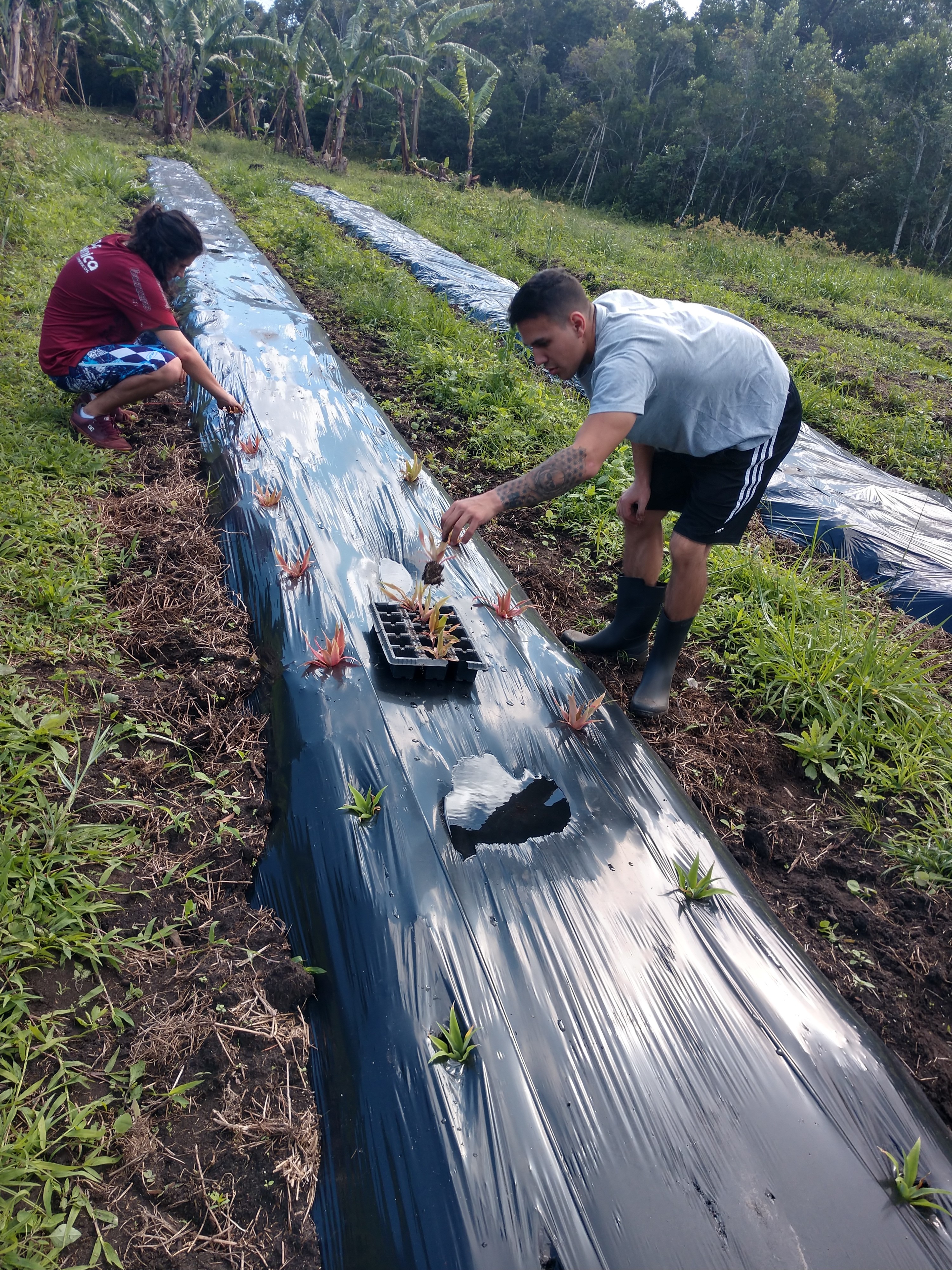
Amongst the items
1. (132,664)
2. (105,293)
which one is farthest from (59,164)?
(132,664)

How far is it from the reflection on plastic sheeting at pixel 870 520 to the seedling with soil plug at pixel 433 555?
184 centimetres

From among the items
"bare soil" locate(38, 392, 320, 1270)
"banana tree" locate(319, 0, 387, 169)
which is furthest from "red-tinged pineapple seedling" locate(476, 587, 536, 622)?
"banana tree" locate(319, 0, 387, 169)

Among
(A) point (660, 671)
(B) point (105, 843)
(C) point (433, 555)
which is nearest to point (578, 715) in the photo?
(A) point (660, 671)

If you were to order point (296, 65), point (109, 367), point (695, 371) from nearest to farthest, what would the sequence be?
1. point (695, 371)
2. point (109, 367)
3. point (296, 65)

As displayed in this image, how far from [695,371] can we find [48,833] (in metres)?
2.19

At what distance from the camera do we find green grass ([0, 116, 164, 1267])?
1247mm

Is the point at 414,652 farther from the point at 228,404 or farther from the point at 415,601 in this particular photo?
the point at 228,404

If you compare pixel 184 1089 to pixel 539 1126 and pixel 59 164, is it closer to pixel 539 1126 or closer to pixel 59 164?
pixel 539 1126

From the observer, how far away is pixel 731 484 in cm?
220

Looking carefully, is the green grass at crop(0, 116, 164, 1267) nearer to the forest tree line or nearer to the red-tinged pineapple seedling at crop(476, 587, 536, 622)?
the red-tinged pineapple seedling at crop(476, 587, 536, 622)

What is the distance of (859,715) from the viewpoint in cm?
252

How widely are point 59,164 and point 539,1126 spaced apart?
1152cm

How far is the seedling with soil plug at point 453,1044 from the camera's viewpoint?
1338 millimetres

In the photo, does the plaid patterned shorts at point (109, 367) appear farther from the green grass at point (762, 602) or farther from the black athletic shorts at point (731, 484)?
the black athletic shorts at point (731, 484)
